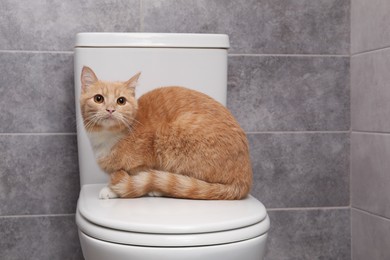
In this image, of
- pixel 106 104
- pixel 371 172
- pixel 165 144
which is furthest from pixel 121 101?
pixel 371 172

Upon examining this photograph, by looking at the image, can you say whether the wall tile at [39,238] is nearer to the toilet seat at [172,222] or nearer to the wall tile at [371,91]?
the toilet seat at [172,222]

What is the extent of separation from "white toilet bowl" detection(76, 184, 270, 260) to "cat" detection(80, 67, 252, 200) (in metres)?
0.13

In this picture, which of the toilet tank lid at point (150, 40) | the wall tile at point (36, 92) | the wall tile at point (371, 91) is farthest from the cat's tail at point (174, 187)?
the wall tile at point (371, 91)

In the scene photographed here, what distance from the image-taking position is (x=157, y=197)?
4.19 ft

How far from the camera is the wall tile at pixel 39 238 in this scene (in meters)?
1.77

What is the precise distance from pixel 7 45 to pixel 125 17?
1.38 ft

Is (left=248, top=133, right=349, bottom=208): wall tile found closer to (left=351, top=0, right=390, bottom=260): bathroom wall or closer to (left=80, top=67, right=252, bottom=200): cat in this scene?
(left=351, top=0, right=390, bottom=260): bathroom wall

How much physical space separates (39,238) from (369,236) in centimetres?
119

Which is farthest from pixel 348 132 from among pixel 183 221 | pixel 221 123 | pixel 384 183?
pixel 183 221

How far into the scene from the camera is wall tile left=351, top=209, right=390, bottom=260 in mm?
1725

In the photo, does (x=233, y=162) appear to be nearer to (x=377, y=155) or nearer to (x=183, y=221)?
(x=183, y=221)

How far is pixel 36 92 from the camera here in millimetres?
1763

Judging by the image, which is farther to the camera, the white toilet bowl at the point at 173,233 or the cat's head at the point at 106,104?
the cat's head at the point at 106,104

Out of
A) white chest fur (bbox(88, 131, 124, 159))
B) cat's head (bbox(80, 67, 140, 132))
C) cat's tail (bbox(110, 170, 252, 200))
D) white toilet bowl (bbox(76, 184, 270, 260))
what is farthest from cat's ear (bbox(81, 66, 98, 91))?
white toilet bowl (bbox(76, 184, 270, 260))
